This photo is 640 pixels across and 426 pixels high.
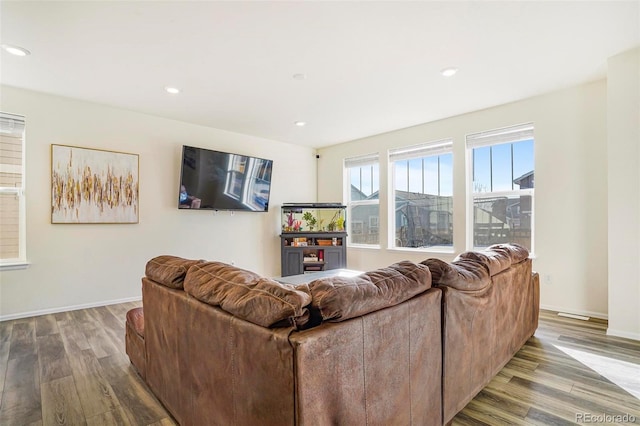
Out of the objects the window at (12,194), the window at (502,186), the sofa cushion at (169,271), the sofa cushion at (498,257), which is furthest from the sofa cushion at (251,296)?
the window at (502,186)

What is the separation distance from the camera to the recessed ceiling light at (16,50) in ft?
8.84

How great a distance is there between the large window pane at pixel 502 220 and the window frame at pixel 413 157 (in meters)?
0.36

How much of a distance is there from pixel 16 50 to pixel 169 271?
105 inches

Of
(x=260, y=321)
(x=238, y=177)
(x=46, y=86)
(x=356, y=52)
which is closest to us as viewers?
(x=260, y=321)

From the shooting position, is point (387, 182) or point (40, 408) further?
point (387, 182)

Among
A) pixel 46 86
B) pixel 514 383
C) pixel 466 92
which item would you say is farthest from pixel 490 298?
pixel 46 86

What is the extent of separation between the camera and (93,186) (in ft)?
13.1

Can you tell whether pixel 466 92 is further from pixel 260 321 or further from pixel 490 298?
pixel 260 321

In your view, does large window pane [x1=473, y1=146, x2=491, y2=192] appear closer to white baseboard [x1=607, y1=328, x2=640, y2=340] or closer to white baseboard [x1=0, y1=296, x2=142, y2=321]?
white baseboard [x1=607, y1=328, x2=640, y2=340]

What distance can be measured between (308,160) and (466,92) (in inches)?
135

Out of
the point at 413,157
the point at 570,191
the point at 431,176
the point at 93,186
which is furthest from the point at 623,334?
the point at 93,186

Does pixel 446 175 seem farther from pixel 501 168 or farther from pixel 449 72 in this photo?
pixel 449 72

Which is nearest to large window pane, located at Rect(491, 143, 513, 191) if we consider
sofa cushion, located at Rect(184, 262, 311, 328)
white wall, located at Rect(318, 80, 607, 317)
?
white wall, located at Rect(318, 80, 607, 317)

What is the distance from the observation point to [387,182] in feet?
17.9
